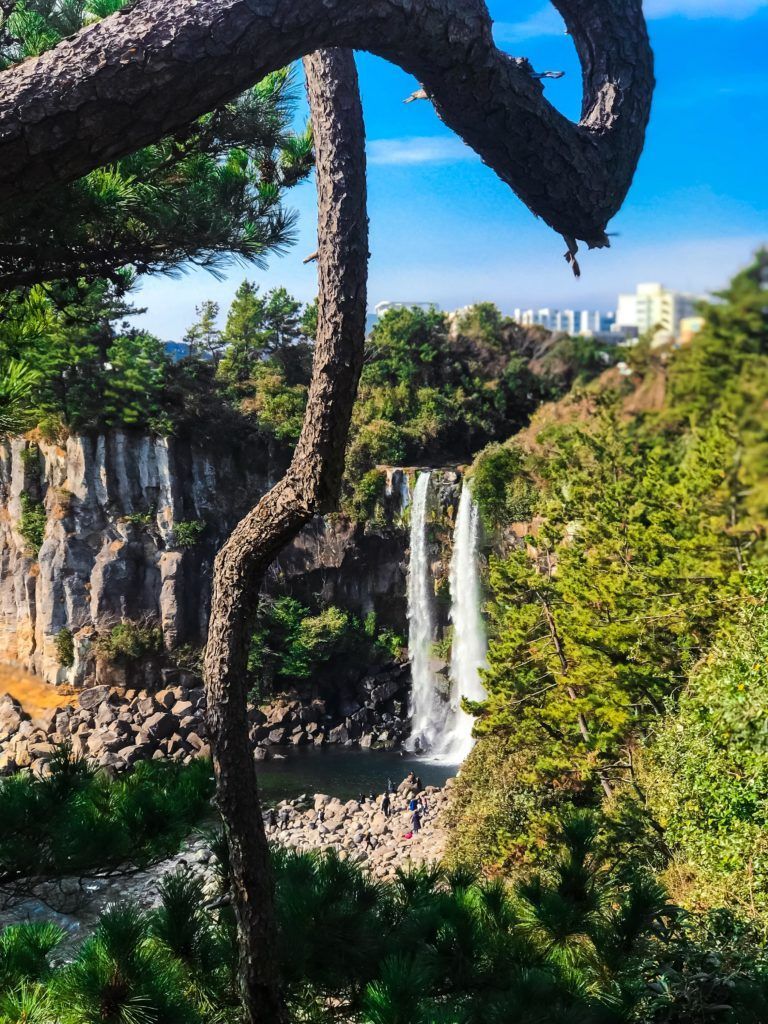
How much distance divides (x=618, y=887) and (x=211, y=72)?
3.18 metres

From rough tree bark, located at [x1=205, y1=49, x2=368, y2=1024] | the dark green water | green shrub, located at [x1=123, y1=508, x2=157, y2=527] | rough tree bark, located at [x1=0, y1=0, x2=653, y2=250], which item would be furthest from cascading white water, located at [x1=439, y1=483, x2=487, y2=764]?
rough tree bark, located at [x1=0, y1=0, x2=653, y2=250]

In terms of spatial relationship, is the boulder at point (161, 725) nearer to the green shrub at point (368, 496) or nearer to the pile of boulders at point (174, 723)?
the pile of boulders at point (174, 723)

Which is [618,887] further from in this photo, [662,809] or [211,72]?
[662,809]

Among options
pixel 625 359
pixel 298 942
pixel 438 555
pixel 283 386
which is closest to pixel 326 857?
pixel 298 942

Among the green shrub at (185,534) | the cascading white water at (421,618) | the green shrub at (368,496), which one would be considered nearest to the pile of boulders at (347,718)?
the cascading white water at (421,618)

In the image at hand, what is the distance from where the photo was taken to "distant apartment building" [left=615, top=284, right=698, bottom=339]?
0.91 m

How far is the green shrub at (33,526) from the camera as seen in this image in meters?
20.7

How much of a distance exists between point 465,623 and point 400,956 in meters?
16.9

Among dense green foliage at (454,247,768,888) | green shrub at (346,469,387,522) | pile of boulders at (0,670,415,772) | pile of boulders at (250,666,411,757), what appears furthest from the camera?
green shrub at (346,469,387,522)

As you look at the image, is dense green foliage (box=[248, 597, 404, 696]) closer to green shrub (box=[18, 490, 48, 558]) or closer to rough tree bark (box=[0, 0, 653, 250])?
green shrub (box=[18, 490, 48, 558])

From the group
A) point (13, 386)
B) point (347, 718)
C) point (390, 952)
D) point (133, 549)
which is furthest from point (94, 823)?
point (133, 549)

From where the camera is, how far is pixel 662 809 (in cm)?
699

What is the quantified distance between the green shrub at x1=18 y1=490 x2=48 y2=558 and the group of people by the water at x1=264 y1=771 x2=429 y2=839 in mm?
9765

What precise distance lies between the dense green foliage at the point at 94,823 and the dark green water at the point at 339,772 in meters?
12.5
